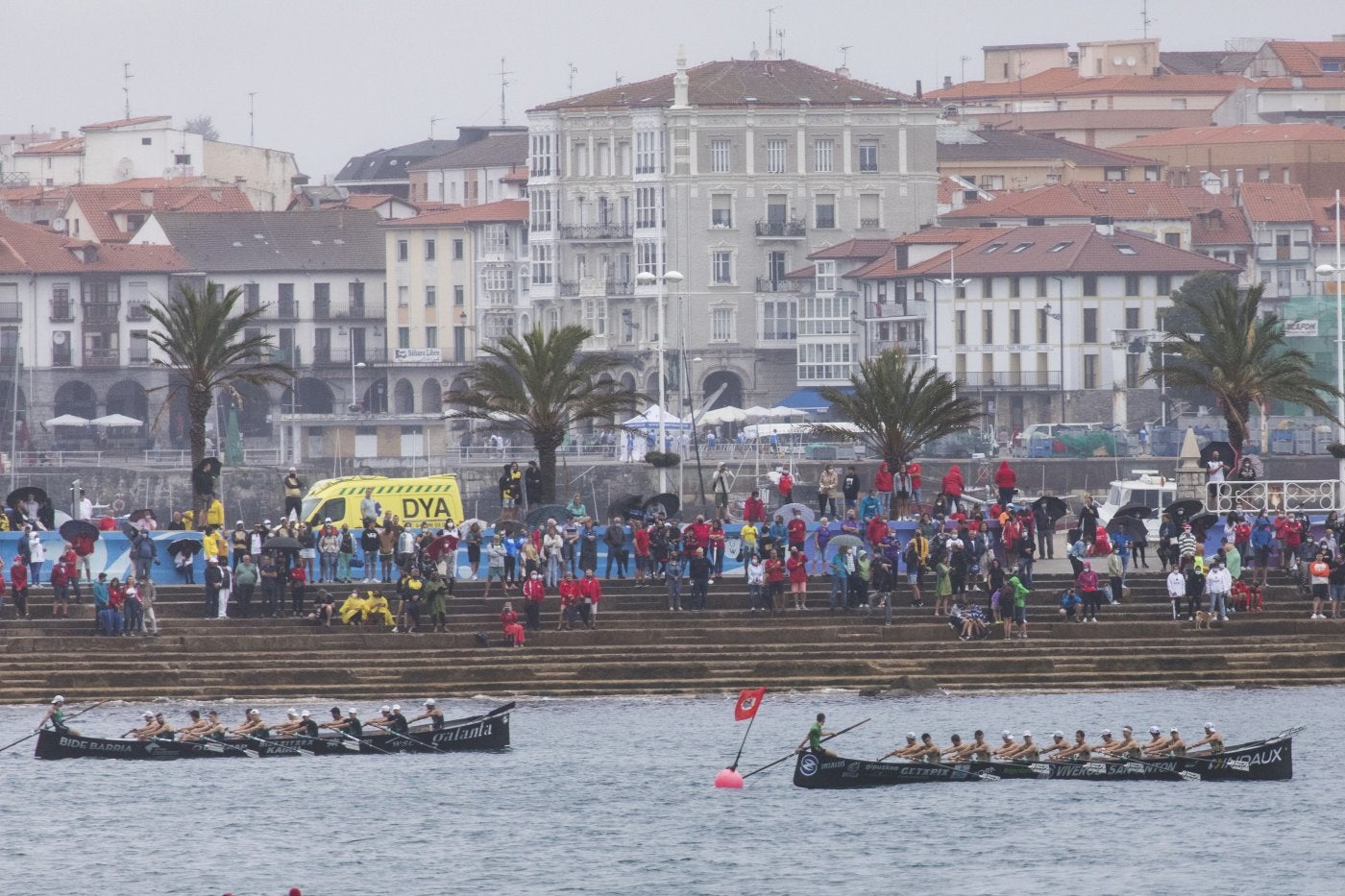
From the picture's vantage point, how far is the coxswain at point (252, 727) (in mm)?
47656

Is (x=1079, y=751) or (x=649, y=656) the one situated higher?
(x=649, y=656)

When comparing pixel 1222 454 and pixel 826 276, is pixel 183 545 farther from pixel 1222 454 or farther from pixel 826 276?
pixel 826 276

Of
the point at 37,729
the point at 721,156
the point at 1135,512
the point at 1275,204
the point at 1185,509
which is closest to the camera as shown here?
the point at 37,729

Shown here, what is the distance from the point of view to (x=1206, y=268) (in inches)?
5197

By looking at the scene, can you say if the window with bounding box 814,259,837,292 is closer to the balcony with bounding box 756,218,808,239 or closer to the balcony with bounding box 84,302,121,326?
the balcony with bounding box 756,218,808,239

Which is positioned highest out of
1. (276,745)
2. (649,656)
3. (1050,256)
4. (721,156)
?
(721,156)

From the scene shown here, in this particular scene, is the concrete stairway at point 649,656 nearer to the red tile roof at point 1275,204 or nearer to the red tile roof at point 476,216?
the red tile roof at point 476,216

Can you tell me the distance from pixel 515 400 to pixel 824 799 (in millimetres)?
19372

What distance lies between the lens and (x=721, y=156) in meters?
140

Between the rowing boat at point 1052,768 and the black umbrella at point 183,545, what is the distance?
1546cm

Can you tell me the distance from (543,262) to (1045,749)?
99518 millimetres

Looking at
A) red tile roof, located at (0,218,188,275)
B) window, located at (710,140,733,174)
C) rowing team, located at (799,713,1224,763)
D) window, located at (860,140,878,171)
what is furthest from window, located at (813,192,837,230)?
rowing team, located at (799,713,1224,763)

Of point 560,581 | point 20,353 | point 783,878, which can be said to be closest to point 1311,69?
point 20,353

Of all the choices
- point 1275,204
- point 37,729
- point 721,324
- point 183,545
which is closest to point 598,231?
point 721,324
